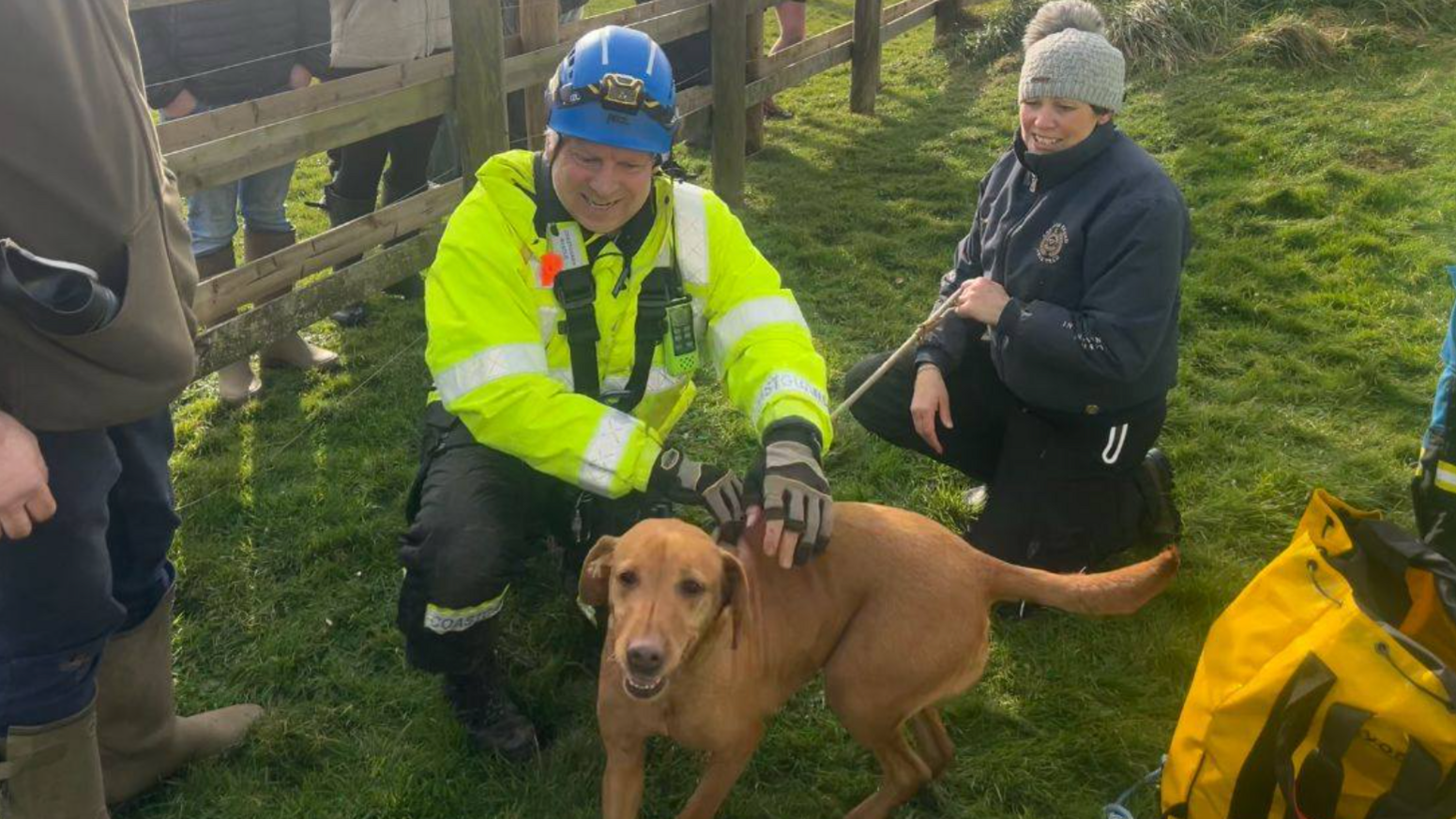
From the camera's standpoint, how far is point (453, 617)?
333 centimetres

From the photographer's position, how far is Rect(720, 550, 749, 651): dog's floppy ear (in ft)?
9.30

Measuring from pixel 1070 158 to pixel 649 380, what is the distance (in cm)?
175

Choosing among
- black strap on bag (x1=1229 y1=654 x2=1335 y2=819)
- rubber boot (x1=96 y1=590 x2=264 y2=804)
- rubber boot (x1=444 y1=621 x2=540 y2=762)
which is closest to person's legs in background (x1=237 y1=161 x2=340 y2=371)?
rubber boot (x1=96 y1=590 x2=264 y2=804)

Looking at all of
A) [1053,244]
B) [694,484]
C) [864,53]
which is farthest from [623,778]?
[864,53]

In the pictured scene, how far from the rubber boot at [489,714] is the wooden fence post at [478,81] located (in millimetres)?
3361

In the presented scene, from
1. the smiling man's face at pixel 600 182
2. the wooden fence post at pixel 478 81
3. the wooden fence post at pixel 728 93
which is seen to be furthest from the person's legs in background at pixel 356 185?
the smiling man's face at pixel 600 182

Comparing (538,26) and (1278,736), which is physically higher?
(538,26)

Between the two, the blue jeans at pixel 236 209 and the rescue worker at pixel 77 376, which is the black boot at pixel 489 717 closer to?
the rescue worker at pixel 77 376

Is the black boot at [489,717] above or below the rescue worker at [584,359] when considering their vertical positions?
below

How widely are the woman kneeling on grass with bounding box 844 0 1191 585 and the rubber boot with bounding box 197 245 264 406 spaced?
3.41m

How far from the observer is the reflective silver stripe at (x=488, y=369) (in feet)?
A: 10.6

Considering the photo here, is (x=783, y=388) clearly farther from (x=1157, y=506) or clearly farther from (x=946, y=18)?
(x=946, y=18)

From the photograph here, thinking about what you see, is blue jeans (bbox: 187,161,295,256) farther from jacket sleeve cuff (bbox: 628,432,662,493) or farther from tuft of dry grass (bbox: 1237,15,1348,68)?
tuft of dry grass (bbox: 1237,15,1348,68)

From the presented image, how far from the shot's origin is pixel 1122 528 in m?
4.31
